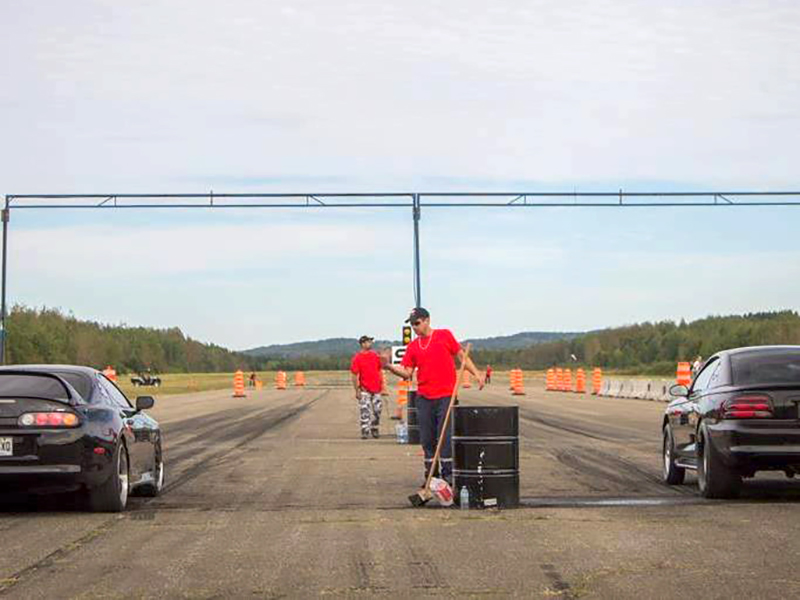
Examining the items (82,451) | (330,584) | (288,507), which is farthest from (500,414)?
(330,584)

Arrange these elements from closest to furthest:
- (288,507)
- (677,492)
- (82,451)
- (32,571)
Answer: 1. (32,571)
2. (82,451)
3. (288,507)
4. (677,492)

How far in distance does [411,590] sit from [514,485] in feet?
A: 15.6

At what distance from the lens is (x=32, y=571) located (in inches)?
394

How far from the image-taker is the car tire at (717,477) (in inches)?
565

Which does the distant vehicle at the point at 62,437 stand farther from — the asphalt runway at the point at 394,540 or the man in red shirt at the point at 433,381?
the man in red shirt at the point at 433,381

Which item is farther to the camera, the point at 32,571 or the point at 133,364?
the point at 133,364

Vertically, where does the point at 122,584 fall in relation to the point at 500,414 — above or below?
below

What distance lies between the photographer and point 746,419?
1418 cm

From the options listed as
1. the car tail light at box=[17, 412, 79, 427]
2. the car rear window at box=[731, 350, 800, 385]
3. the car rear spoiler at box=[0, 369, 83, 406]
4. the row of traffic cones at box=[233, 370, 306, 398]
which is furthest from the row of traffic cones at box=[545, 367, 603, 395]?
the car tail light at box=[17, 412, 79, 427]

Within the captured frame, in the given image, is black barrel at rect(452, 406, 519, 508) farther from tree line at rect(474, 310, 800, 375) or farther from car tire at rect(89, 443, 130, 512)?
tree line at rect(474, 310, 800, 375)

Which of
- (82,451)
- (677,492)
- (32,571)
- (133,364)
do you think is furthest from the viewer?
(133,364)

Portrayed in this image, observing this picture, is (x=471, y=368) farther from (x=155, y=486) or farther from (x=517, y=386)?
(x=517, y=386)

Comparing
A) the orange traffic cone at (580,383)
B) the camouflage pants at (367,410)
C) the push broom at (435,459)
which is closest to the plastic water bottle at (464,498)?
the push broom at (435,459)

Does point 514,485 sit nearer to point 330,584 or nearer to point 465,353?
point 465,353
